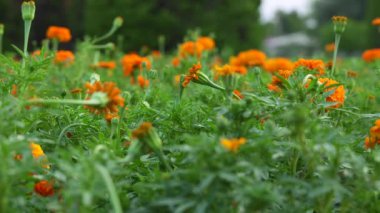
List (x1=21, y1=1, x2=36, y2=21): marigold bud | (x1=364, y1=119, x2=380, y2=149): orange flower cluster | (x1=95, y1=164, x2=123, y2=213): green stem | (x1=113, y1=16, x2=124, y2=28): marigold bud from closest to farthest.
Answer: (x1=95, y1=164, x2=123, y2=213): green stem → (x1=364, y1=119, x2=380, y2=149): orange flower cluster → (x1=21, y1=1, x2=36, y2=21): marigold bud → (x1=113, y1=16, x2=124, y2=28): marigold bud

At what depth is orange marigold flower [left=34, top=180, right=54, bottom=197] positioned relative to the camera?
1.20 m

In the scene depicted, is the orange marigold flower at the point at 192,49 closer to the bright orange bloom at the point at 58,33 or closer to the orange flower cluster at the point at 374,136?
the bright orange bloom at the point at 58,33

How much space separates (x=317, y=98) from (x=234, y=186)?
50 centimetres

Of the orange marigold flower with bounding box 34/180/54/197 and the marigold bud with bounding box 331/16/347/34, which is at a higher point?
the marigold bud with bounding box 331/16/347/34

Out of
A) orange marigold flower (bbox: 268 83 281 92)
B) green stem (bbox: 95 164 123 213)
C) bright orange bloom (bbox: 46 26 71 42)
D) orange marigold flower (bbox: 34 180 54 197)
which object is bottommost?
orange marigold flower (bbox: 34 180 54 197)

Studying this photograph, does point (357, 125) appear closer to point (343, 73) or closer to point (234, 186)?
point (343, 73)

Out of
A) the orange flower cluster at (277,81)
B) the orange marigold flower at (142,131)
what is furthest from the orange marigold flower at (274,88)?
the orange marigold flower at (142,131)

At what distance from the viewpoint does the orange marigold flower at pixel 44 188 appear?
1198mm

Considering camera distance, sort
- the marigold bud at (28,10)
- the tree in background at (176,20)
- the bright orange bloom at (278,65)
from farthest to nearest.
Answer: the tree in background at (176,20)
the bright orange bloom at (278,65)
the marigold bud at (28,10)

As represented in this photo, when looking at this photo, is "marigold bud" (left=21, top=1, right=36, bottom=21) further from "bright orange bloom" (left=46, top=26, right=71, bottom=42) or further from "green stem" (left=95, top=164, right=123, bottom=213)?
"bright orange bloom" (left=46, top=26, right=71, bottom=42)

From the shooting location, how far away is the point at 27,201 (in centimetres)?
117

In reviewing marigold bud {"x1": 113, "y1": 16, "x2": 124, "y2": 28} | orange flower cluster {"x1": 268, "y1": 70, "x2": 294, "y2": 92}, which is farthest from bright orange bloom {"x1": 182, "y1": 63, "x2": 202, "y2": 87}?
marigold bud {"x1": 113, "y1": 16, "x2": 124, "y2": 28}

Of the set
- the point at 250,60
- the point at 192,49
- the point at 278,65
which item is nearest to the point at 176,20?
the point at 192,49

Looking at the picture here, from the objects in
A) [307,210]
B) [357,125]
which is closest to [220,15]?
[357,125]
